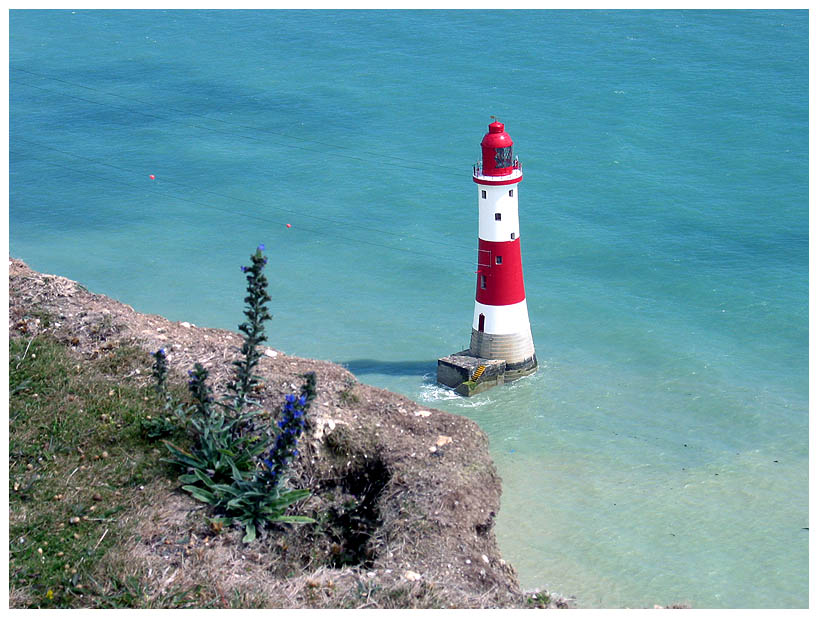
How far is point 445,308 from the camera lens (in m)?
44.9

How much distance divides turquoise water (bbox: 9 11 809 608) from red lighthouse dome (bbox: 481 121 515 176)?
7.89 metres

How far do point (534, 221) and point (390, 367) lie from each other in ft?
56.5

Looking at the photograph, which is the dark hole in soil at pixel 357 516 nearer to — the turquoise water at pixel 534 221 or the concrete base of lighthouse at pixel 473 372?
the turquoise water at pixel 534 221

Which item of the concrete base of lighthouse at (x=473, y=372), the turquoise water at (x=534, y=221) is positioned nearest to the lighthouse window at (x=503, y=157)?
the concrete base of lighthouse at (x=473, y=372)

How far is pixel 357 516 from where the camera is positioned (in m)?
17.6

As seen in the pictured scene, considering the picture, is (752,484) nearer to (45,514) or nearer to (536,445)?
(536,445)

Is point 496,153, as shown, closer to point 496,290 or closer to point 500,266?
point 500,266

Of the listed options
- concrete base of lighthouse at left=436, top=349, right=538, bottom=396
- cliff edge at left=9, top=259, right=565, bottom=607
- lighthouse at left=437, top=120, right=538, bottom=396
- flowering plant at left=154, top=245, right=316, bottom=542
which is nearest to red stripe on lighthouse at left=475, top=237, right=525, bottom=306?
lighthouse at left=437, top=120, right=538, bottom=396

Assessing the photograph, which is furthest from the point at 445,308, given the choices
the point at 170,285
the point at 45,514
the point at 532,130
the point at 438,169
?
the point at 45,514

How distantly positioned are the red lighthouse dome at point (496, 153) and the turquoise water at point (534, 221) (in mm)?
7890

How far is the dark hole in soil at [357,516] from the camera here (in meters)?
16.8

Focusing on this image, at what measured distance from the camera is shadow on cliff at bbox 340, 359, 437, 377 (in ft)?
128

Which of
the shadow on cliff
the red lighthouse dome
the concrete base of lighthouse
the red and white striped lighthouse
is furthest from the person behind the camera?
the shadow on cliff

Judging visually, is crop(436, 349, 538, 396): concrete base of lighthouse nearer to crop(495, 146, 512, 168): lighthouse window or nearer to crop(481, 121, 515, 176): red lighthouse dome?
crop(481, 121, 515, 176): red lighthouse dome
